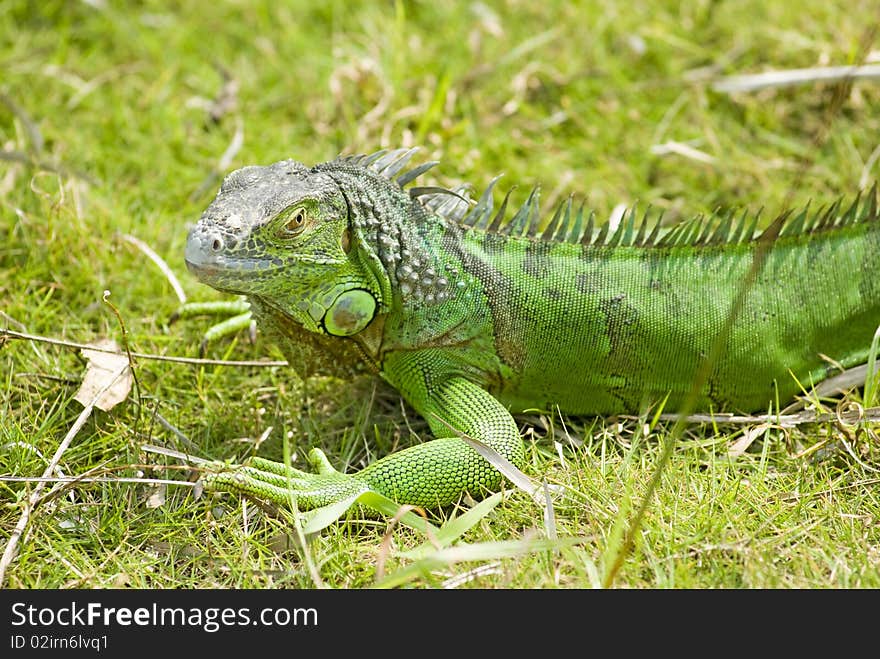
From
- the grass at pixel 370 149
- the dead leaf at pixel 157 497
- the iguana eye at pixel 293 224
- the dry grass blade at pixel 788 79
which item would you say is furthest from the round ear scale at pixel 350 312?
the dry grass blade at pixel 788 79

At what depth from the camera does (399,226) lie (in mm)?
4559

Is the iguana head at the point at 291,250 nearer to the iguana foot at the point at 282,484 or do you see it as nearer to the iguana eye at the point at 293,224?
the iguana eye at the point at 293,224

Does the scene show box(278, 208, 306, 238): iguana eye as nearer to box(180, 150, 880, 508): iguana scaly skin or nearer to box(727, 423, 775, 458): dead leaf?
box(180, 150, 880, 508): iguana scaly skin

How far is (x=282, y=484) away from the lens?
440 cm

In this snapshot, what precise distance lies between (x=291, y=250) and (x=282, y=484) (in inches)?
42.1

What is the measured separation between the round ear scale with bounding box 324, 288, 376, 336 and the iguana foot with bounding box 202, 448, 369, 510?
2.24 feet

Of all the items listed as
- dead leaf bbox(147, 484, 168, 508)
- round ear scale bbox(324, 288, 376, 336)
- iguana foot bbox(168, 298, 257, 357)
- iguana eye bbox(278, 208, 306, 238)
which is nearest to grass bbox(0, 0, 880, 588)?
dead leaf bbox(147, 484, 168, 508)

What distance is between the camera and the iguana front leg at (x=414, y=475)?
4.30 metres

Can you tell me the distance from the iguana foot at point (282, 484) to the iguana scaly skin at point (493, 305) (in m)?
0.01

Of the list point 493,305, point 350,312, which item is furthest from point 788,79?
point 350,312

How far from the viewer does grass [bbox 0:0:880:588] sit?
414cm

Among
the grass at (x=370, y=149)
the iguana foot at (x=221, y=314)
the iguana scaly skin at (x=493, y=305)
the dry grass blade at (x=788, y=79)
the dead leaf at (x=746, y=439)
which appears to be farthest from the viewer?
the dry grass blade at (x=788, y=79)

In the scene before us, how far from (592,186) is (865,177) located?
72.1 inches
